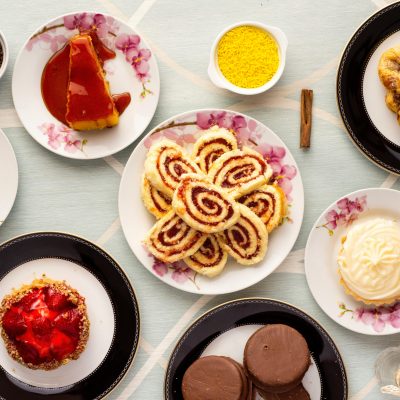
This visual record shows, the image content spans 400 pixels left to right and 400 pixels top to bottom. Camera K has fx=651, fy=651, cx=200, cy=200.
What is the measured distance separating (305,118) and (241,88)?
0.92 ft

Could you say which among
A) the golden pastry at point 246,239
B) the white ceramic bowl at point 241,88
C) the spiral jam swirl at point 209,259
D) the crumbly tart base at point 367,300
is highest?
the white ceramic bowl at point 241,88

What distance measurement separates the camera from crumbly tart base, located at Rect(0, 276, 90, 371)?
2.29m

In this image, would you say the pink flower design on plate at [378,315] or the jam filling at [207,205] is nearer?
the jam filling at [207,205]

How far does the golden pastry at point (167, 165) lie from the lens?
2.35m

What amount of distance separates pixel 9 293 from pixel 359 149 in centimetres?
142

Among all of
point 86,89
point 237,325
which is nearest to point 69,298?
point 237,325

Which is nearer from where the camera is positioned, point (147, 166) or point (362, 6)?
point (147, 166)

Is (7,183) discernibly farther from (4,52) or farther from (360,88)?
(360,88)

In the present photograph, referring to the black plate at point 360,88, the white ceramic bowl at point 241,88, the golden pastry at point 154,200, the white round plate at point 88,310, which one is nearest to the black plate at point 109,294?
the white round plate at point 88,310

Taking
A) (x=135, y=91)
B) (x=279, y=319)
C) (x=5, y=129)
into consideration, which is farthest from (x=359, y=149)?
(x=5, y=129)

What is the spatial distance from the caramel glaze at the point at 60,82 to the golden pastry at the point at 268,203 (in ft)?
1.93

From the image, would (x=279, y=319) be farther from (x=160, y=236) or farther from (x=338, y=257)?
(x=160, y=236)

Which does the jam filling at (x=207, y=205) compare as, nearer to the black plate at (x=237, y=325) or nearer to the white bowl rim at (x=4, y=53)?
the black plate at (x=237, y=325)

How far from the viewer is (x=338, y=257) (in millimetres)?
2471
